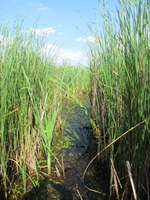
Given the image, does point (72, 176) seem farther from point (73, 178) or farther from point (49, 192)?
point (49, 192)

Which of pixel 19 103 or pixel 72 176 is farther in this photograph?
pixel 72 176

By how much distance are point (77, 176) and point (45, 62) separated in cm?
110

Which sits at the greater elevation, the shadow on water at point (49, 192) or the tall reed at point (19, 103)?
the tall reed at point (19, 103)

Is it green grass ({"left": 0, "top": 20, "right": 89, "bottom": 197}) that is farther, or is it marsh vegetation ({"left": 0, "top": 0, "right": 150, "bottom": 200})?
green grass ({"left": 0, "top": 20, "right": 89, "bottom": 197})

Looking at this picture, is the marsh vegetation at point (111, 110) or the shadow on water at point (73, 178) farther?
the shadow on water at point (73, 178)

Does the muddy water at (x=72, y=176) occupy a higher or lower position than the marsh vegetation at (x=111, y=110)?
lower

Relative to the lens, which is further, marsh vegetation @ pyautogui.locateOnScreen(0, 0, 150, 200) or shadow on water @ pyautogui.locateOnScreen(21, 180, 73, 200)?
shadow on water @ pyautogui.locateOnScreen(21, 180, 73, 200)

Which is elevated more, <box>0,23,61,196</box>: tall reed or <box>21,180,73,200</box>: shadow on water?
<box>0,23,61,196</box>: tall reed

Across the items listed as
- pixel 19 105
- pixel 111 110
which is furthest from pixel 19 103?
pixel 111 110

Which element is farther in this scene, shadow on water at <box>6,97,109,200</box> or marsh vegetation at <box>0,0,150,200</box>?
shadow on water at <box>6,97,109,200</box>

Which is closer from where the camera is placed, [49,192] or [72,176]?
[49,192]

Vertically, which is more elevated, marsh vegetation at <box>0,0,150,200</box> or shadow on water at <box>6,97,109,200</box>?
marsh vegetation at <box>0,0,150,200</box>

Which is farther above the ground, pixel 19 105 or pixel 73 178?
pixel 19 105

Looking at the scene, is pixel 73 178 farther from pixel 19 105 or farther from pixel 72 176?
pixel 19 105
